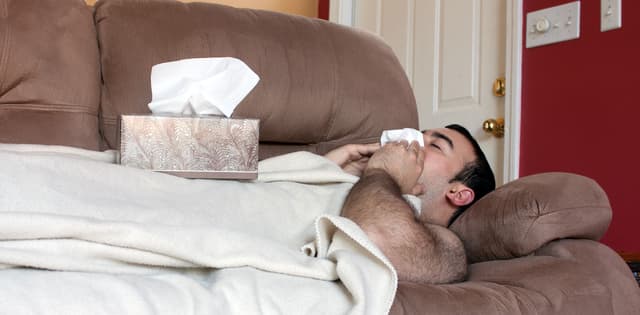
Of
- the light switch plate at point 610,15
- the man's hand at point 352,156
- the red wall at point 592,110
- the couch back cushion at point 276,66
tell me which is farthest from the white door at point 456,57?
the man's hand at point 352,156

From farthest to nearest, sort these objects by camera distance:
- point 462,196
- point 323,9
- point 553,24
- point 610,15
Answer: point 323,9
point 553,24
point 610,15
point 462,196

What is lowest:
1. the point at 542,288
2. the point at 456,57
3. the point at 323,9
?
the point at 542,288

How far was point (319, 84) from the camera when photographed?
1.58 metres

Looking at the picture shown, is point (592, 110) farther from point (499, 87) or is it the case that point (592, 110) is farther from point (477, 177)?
point (477, 177)

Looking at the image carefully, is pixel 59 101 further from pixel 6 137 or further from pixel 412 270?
pixel 412 270

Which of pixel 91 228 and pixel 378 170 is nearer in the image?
pixel 91 228

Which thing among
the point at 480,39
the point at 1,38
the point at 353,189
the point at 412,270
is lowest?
the point at 412,270

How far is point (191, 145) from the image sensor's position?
114cm

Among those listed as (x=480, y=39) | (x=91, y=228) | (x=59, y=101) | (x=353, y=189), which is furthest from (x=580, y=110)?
(x=91, y=228)

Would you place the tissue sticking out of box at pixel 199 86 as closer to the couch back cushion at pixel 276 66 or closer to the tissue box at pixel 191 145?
the tissue box at pixel 191 145

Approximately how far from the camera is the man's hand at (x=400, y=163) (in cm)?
131

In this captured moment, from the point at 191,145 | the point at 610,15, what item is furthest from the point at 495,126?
the point at 191,145

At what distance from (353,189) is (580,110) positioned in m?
1.19

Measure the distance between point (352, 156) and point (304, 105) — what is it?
17 cm
